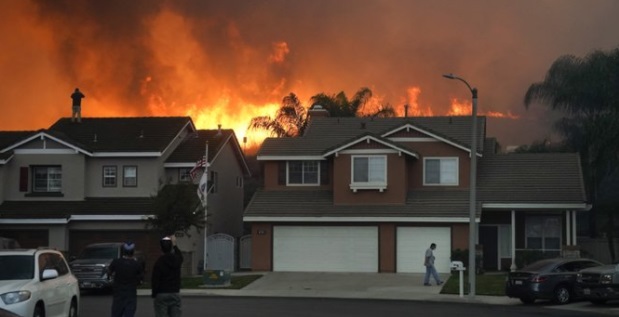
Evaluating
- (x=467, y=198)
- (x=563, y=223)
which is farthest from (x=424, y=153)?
(x=563, y=223)

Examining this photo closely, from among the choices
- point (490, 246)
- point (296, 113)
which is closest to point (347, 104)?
point (296, 113)

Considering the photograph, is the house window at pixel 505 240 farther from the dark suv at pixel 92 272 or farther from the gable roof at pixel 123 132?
the dark suv at pixel 92 272

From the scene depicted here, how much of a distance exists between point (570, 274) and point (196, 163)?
21.2 m

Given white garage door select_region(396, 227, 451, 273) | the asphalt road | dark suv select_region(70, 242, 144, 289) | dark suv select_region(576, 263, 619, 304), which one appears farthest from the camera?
white garage door select_region(396, 227, 451, 273)

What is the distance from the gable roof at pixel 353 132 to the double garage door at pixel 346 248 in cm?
403

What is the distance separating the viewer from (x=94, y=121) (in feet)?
166

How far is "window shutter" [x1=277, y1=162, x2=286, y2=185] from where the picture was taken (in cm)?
4622

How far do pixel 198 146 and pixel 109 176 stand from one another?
5014 mm

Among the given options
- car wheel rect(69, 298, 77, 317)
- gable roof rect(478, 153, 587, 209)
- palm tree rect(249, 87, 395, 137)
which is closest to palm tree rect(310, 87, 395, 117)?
palm tree rect(249, 87, 395, 137)

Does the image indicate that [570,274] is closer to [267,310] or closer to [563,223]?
[267,310]

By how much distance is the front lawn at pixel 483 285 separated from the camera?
111 ft

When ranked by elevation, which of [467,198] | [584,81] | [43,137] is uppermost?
[584,81]

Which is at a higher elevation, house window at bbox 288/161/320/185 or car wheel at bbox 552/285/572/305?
house window at bbox 288/161/320/185

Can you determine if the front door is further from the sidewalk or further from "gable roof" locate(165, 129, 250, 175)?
"gable roof" locate(165, 129, 250, 175)
